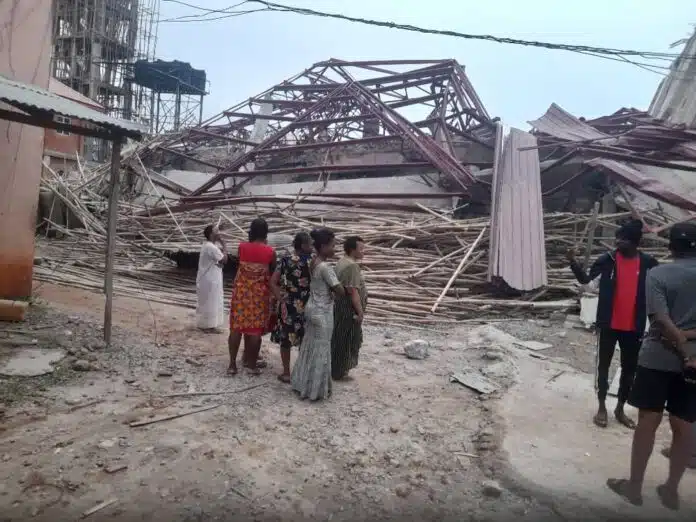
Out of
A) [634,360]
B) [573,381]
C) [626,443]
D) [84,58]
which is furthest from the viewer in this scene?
[84,58]

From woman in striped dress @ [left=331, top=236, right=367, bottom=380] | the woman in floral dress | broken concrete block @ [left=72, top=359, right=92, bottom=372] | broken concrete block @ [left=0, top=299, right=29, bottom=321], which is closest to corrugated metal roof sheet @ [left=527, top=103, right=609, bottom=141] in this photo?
woman in striped dress @ [left=331, top=236, right=367, bottom=380]

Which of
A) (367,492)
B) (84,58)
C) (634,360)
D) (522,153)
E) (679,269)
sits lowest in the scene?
(367,492)

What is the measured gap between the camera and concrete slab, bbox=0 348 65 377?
408 cm

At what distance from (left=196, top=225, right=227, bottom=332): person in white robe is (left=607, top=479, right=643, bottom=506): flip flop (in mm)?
4260

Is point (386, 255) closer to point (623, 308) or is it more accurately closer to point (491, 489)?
point (623, 308)

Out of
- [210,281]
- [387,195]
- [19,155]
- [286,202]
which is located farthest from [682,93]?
[19,155]

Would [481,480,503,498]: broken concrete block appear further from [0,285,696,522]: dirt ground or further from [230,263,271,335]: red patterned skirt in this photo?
[230,263,271,335]: red patterned skirt

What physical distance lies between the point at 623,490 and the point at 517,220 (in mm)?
5672

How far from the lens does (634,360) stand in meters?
3.82

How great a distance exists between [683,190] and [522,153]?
2751mm

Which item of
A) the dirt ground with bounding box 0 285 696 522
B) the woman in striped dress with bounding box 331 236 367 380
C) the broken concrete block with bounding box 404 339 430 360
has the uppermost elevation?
the woman in striped dress with bounding box 331 236 367 380

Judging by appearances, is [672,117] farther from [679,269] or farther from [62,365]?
[62,365]

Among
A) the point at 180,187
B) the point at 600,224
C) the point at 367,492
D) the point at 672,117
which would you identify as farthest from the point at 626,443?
the point at 180,187

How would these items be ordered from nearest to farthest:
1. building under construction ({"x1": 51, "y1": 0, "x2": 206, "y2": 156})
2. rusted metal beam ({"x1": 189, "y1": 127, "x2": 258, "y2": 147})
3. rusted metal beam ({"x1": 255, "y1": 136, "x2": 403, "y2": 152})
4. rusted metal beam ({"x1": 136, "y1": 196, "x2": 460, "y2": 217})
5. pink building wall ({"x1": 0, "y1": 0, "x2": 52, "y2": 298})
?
pink building wall ({"x1": 0, "y1": 0, "x2": 52, "y2": 298}), rusted metal beam ({"x1": 136, "y1": 196, "x2": 460, "y2": 217}), rusted metal beam ({"x1": 255, "y1": 136, "x2": 403, "y2": 152}), rusted metal beam ({"x1": 189, "y1": 127, "x2": 258, "y2": 147}), building under construction ({"x1": 51, "y1": 0, "x2": 206, "y2": 156})
